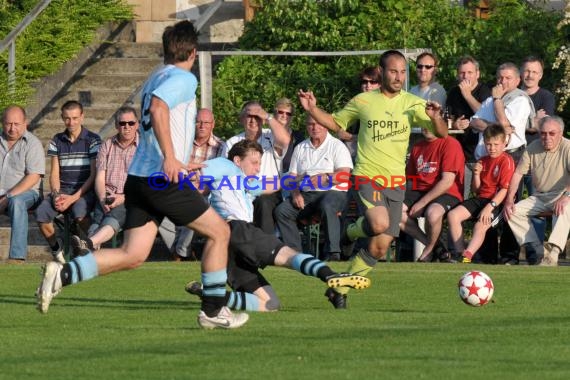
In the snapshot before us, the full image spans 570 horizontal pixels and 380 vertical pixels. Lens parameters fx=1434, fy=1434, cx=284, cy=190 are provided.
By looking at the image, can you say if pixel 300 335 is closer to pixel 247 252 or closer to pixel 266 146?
pixel 247 252

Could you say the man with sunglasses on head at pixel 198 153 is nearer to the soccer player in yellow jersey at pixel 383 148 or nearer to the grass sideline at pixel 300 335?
the grass sideline at pixel 300 335

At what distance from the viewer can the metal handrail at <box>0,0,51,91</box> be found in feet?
68.5

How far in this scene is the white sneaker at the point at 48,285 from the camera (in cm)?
1010

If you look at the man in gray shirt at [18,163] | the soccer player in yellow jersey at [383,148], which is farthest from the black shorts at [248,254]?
the man in gray shirt at [18,163]

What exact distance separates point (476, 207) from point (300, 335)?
8598mm

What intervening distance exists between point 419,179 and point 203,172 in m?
7.05

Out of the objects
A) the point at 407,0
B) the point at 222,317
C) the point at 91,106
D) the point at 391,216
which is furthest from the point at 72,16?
the point at 222,317

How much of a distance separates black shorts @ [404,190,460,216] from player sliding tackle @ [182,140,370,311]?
20.0 ft

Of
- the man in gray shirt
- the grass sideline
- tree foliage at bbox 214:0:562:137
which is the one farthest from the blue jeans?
tree foliage at bbox 214:0:562:137

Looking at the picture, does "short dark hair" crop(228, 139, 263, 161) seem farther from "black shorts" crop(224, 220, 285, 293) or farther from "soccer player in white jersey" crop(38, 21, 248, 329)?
"soccer player in white jersey" crop(38, 21, 248, 329)

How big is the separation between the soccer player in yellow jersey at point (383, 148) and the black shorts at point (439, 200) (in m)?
4.67

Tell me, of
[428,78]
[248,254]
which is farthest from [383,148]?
[428,78]

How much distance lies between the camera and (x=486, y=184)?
17.9 meters

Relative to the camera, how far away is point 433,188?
58.9ft
